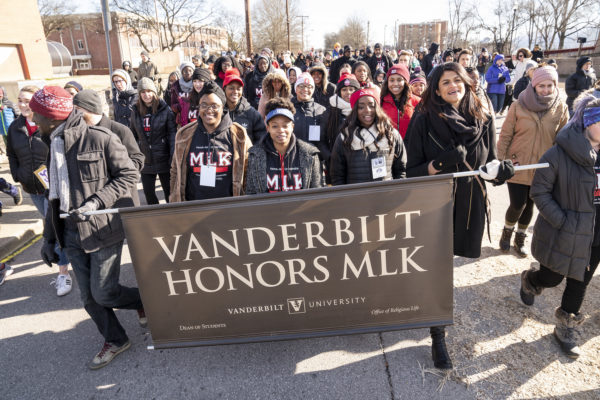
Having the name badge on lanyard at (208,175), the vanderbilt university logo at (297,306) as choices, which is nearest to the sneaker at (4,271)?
the name badge on lanyard at (208,175)

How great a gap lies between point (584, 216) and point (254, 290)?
7.45 feet

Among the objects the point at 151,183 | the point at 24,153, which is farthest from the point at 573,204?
the point at 24,153

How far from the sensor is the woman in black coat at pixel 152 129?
4680mm

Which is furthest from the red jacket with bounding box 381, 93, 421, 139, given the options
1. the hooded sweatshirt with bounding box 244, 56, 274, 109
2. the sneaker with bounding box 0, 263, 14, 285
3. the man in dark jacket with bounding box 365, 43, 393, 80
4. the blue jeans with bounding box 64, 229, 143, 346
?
the man in dark jacket with bounding box 365, 43, 393, 80

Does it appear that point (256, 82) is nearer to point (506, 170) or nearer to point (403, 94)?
point (403, 94)

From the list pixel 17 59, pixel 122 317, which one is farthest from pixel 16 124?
pixel 17 59

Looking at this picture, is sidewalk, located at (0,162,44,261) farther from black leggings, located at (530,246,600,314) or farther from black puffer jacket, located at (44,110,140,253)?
black leggings, located at (530,246,600,314)

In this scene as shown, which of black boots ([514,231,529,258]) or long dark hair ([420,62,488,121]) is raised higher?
long dark hair ([420,62,488,121])

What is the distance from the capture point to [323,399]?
2.49 meters

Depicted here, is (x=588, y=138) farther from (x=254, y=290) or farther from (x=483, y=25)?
(x=483, y=25)

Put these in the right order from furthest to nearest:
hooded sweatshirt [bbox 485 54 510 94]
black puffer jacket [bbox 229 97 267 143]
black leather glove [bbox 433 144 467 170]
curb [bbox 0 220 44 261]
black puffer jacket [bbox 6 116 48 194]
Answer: hooded sweatshirt [bbox 485 54 510 94], curb [bbox 0 220 44 261], black puffer jacket [bbox 229 97 267 143], black puffer jacket [bbox 6 116 48 194], black leather glove [bbox 433 144 467 170]

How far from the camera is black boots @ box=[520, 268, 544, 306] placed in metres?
3.12

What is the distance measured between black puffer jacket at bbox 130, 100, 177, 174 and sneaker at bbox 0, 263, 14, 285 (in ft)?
5.93

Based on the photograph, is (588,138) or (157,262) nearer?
(157,262)
